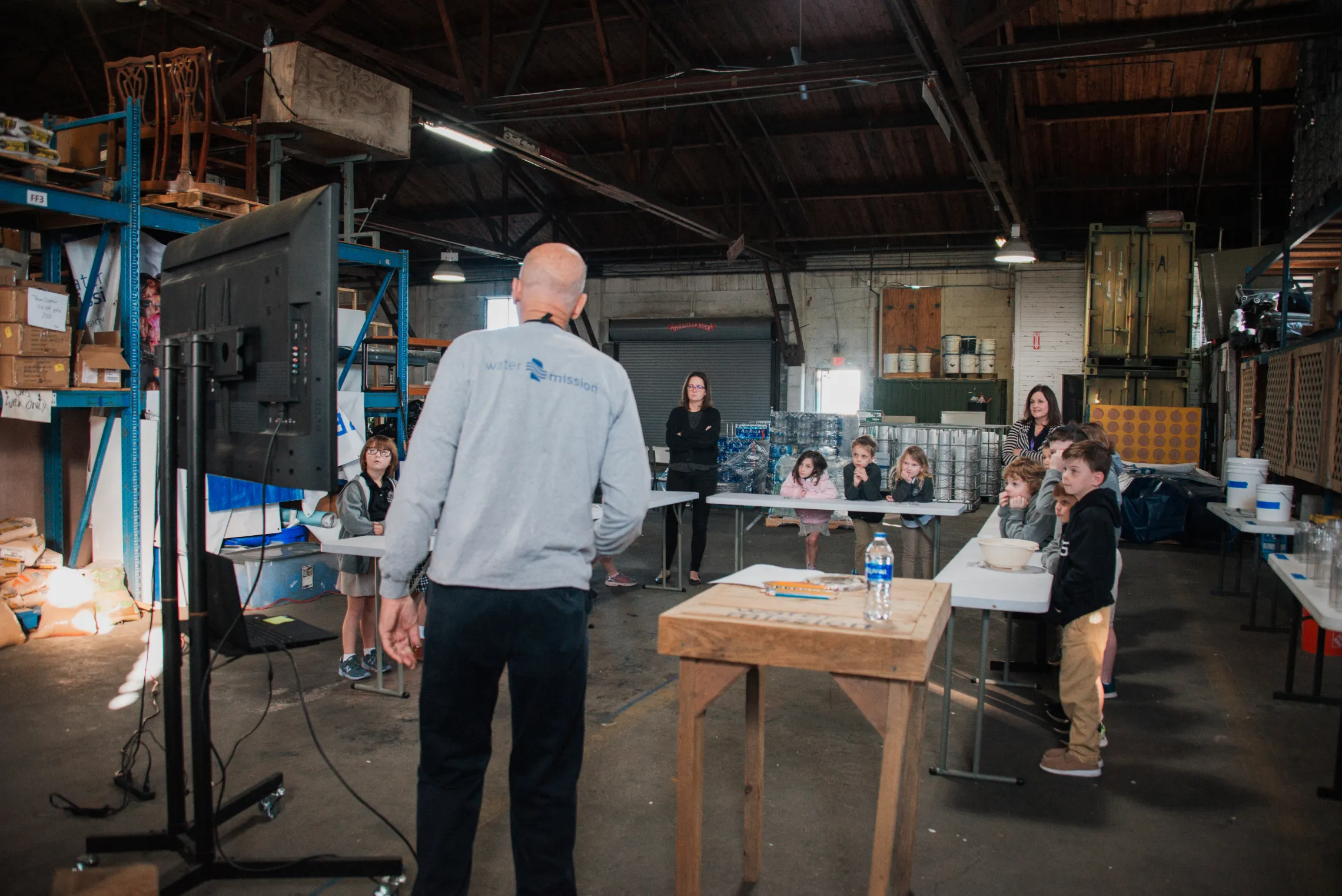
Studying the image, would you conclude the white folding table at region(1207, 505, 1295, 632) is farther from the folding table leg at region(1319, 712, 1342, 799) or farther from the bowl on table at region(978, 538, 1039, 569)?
the bowl on table at region(978, 538, 1039, 569)

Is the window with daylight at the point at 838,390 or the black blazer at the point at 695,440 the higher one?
the window with daylight at the point at 838,390

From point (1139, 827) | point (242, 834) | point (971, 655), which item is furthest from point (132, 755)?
point (971, 655)

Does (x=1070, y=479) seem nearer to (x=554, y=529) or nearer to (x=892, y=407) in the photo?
(x=554, y=529)

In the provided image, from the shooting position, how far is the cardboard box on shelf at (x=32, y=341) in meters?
5.83

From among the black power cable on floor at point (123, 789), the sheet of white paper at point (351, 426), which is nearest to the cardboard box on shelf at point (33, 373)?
the sheet of white paper at point (351, 426)

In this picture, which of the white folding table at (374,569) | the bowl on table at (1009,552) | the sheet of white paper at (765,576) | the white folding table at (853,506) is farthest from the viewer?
the white folding table at (853,506)

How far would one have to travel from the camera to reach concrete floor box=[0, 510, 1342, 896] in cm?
304

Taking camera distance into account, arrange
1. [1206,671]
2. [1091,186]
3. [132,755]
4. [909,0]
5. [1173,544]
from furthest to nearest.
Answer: [1091,186] < [1173,544] < [909,0] < [1206,671] < [132,755]

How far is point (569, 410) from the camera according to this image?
2.27m

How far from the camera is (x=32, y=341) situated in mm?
5898

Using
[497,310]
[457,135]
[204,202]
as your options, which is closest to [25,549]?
[204,202]

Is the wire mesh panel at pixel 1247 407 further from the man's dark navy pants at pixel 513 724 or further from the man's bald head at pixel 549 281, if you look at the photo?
the man's dark navy pants at pixel 513 724

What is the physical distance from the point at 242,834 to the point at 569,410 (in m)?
2.16

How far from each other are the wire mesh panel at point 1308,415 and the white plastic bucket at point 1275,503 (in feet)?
0.61
